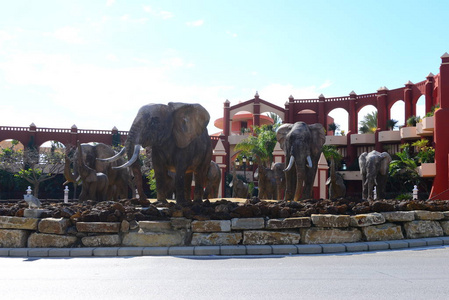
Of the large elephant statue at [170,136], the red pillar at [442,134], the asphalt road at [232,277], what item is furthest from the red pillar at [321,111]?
the asphalt road at [232,277]

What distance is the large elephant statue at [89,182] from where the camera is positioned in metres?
12.9

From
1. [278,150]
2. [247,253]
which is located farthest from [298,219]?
[278,150]

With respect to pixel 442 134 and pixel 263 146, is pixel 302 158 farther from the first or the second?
pixel 263 146

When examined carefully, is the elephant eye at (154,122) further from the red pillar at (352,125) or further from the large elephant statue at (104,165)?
the red pillar at (352,125)

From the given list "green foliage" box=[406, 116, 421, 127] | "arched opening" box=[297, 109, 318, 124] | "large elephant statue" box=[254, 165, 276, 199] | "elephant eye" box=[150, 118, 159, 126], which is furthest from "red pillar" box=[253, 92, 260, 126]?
"elephant eye" box=[150, 118, 159, 126]

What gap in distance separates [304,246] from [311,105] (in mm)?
Answer: 37653

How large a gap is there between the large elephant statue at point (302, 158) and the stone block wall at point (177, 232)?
4.21 metres

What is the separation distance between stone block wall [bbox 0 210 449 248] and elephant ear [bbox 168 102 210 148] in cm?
242

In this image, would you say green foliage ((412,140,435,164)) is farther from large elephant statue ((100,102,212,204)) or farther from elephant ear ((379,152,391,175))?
large elephant statue ((100,102,212,204))

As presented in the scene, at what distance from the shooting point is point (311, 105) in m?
44.9

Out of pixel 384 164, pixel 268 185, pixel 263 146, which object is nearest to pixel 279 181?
pixel 268 185

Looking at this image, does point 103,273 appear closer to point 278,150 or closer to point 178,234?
point 178,234

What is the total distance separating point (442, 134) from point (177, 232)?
25.4 metres

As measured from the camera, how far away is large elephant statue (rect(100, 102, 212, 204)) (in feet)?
33.5
